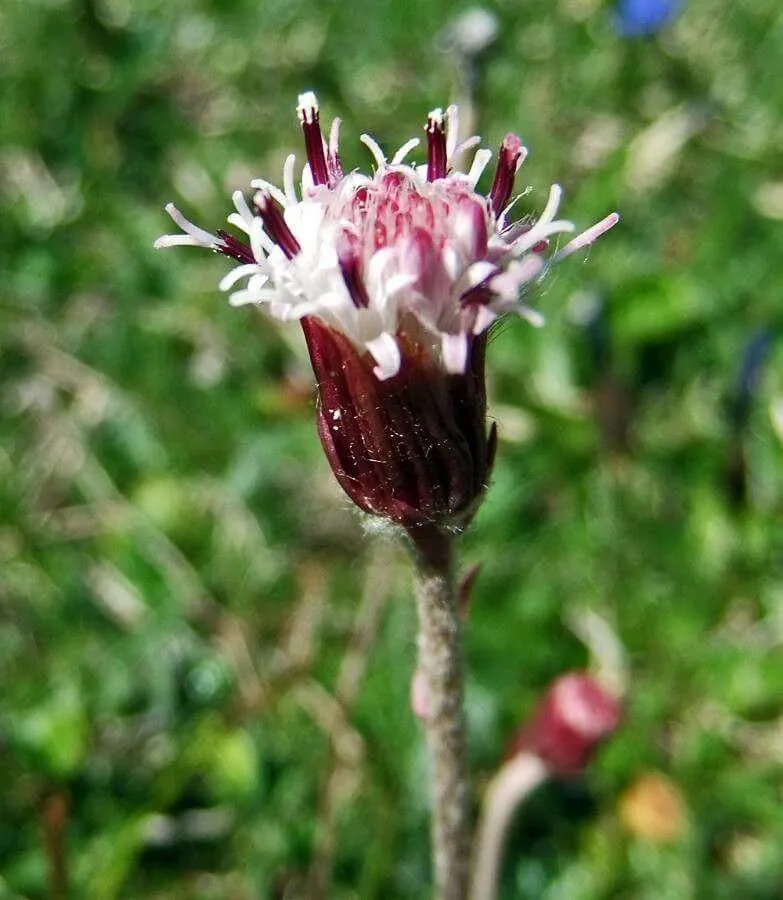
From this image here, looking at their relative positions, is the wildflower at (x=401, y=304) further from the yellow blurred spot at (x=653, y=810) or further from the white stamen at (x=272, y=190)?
the yellow blurred spot at (x=653, y=810)

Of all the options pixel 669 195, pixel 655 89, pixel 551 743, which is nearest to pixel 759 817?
pixel 551 743

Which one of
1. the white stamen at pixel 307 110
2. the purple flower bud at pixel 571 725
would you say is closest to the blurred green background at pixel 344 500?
the purple flower bud at pixel 571 725

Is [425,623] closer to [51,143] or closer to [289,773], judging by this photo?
[289,773]

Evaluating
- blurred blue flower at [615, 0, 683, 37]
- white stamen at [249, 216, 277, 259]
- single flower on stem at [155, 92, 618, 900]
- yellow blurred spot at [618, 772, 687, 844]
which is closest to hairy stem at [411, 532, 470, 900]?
single flower on stem at [155, 92, 618, 900]

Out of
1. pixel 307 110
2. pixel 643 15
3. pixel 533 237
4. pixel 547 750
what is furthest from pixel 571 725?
pixel 643 15

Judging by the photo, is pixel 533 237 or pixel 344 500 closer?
pixel 533 237

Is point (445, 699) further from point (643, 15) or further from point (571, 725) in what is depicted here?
point (643, 15)

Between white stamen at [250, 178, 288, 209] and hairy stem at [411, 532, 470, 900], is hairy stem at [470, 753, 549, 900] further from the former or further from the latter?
white stamen at [250, 178, 288, 209]
